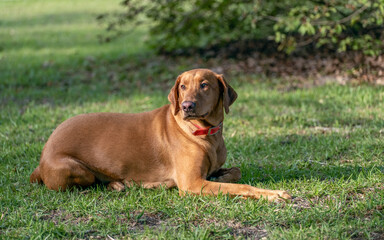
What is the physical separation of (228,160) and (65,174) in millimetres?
1908

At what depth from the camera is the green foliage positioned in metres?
8.66

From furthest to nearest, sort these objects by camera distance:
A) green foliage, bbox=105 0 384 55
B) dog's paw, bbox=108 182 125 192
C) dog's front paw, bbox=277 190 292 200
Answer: green foliage, bbox=105 0 384 55
dog's paw, bbox=108 182 125 192
dog's front paw, bbox=277 190 292 200

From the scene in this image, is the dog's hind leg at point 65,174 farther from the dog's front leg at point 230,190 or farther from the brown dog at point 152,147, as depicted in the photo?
the dog's front leg at point 230,190

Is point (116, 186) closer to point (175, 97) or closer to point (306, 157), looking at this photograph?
point (175, 97)

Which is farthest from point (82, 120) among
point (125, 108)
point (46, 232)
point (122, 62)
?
point (122, 62)

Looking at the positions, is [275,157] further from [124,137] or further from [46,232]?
[46,232]

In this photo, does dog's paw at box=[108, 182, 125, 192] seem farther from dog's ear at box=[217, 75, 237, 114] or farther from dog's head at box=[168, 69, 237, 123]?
dog's ear at box=[217, 75, 237, 114]

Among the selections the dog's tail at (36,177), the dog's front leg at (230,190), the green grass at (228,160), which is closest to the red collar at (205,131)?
the dog's front leg at (230,190)

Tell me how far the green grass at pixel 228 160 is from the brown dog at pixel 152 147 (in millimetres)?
169

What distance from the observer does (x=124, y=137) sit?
467 cm

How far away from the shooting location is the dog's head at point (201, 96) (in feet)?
14.1

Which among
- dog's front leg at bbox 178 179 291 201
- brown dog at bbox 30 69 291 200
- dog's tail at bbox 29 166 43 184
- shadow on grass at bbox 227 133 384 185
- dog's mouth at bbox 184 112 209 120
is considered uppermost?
dog's mouth at bbox 184 112 209 120

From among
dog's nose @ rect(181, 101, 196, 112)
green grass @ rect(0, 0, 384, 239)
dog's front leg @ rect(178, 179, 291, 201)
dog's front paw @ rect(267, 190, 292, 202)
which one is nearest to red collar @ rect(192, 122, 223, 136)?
dog's nose @ rect(181, 101, 196, 112)

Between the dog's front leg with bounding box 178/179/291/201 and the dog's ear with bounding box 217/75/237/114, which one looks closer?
the dog's front leg with bounding box 178/179/291/201
